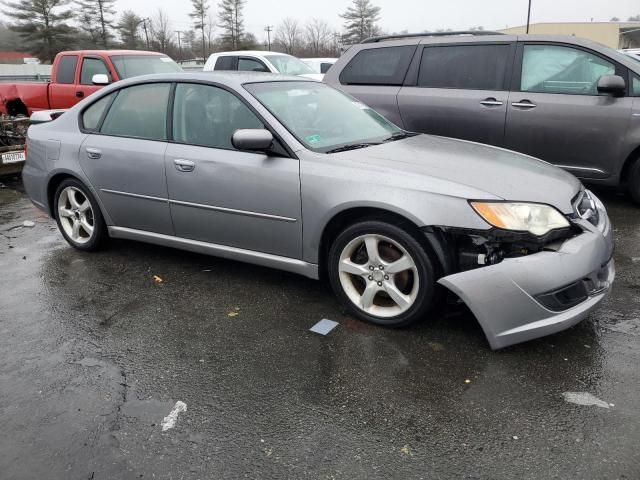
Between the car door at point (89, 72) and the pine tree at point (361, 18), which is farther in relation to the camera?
the pine tree at point (361, 18)

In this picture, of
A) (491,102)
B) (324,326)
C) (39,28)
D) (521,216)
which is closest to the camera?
(521,216)

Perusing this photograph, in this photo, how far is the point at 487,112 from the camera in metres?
6.04

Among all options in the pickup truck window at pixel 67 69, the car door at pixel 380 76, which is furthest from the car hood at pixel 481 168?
the pickup truck window at pixel 67 69

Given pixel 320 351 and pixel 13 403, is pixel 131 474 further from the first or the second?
pixel 320 351

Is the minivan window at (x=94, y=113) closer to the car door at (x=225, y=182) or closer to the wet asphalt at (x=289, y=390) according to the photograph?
the car door at (x=225, y=182)

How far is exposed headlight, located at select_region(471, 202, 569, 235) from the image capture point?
2979 millimetres

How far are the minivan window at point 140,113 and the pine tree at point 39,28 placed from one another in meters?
56.0

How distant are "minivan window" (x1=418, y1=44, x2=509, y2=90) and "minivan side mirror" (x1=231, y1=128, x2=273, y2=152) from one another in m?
3.42

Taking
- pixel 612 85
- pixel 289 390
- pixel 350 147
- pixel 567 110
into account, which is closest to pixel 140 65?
pixel 567 110

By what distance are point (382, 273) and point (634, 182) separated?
150 inches

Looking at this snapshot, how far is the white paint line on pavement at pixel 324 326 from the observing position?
11.3 feet

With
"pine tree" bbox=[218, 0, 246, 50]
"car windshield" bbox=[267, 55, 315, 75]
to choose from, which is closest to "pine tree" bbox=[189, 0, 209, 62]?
"pine tree" bbox=[218, 0, 246, 50]

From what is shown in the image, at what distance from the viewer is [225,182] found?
383cm

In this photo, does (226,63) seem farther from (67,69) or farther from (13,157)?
(13,157)
